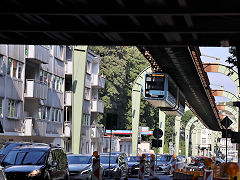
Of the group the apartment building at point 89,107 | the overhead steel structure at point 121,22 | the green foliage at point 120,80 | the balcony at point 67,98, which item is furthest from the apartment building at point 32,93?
the green foliage at point 120,80

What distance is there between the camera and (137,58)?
361ft

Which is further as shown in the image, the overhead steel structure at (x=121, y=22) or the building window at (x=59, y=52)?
the building window at (x=59, y=52)

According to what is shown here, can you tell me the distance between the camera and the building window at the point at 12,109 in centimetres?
5028

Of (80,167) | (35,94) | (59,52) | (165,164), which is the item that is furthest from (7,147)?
(59,52)

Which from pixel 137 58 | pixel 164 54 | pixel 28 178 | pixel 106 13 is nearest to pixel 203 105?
pixel 164 54

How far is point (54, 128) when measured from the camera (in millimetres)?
63125

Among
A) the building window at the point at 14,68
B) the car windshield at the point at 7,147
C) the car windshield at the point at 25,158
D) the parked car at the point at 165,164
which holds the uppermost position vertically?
the building window at the point at 14,68

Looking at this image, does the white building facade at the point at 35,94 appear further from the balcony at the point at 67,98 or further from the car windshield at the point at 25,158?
the car windshield at the point at 25,158

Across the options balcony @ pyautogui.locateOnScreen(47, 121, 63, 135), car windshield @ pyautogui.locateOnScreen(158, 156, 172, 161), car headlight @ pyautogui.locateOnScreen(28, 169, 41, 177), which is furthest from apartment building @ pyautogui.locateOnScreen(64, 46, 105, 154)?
car headlight @ pyautogui.locateOnScreen(28, 169, 41, 177)

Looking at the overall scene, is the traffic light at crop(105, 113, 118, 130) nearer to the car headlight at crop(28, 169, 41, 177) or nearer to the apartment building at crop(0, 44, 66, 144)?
the car headlight at crop(28, 169, 41, 177)

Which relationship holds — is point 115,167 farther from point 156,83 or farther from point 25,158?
point 25,158

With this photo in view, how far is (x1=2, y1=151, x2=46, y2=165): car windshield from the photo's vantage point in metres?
21.9

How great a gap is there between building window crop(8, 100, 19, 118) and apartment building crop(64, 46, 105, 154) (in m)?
16.3

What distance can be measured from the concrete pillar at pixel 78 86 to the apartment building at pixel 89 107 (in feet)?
99.5
